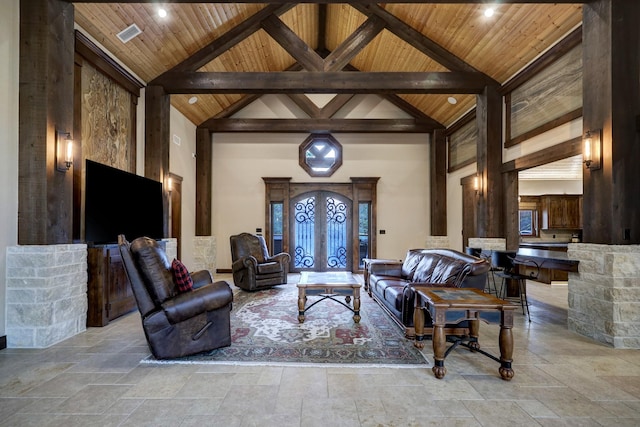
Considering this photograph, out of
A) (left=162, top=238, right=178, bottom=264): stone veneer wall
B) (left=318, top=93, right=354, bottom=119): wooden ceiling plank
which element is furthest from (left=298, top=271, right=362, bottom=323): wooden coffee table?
(left=318, top=93, right=354, bottom=119): wooden ceiling plank

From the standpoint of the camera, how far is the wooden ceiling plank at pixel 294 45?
5441 mm

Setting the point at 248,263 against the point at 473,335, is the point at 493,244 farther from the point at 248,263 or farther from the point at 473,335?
the point at 248,263

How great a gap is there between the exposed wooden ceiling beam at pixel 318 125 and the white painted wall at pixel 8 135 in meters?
4.55

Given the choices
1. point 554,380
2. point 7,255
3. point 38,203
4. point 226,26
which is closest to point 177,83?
point 226,26

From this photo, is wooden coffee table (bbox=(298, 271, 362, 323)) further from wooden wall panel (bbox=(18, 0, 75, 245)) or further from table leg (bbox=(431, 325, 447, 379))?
wooden wall panel (bbox=(18, 0, 75, 245))

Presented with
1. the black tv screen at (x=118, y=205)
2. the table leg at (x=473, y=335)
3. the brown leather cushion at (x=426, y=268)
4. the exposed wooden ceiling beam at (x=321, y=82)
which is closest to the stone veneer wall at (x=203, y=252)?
the black tv screen at (x=118, y=205)

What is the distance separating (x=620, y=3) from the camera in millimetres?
3250

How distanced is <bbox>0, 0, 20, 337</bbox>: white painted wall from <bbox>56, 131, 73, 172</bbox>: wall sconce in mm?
327

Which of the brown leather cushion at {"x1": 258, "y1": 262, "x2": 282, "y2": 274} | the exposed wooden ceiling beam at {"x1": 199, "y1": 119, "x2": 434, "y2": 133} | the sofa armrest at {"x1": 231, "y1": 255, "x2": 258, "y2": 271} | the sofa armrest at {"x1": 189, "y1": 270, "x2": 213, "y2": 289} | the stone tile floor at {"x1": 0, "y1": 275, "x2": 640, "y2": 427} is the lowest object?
the stone tile floor at {"x1": 0, "y1": 275, "x2": 640, "y2": 427}

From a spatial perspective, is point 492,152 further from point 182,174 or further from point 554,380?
point 182,174

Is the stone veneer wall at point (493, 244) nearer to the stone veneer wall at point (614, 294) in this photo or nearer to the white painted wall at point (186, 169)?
the stone veneer wall at point (614, 294)

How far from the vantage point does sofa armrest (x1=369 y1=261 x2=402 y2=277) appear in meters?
4.96

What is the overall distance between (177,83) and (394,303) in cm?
496

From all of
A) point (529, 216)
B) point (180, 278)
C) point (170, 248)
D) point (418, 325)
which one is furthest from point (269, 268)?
point (529, 216)
